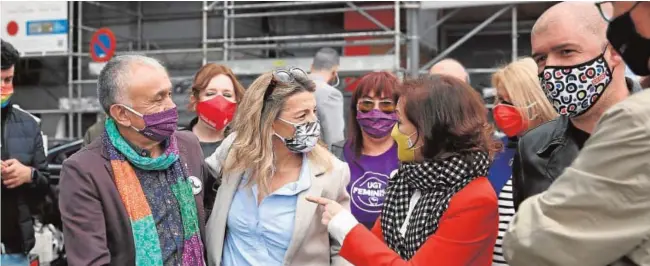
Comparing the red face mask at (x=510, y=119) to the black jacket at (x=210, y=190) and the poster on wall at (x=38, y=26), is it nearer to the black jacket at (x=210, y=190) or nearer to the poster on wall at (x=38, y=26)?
the black jacket at (x=210, y=190)

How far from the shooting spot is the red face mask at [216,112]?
3648 mm

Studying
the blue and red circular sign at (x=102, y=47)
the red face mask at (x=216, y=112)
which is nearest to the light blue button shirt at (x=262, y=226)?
the red face mask at (x=216, y=112)

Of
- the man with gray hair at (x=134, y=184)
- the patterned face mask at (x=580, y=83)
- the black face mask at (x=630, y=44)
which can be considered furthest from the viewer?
the man with gray hair at (x=134, y=184)

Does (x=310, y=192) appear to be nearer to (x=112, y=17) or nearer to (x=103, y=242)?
(x=103, y=242)

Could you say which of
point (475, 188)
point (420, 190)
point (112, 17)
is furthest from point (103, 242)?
Result: point (112, 17)

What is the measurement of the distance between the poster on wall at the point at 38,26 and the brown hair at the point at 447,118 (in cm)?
894

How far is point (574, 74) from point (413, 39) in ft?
19.6

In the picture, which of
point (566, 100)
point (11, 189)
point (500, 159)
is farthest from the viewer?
point (11, 189)

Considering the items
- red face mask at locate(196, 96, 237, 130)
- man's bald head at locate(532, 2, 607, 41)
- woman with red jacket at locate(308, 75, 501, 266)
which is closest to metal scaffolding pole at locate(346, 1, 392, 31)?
red face mask at locate(196, 96, 237, 130)

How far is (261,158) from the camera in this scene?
256 centimetres

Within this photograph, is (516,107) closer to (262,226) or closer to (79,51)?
(262,226)

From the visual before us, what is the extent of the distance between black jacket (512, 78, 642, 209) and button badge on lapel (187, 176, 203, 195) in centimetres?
112

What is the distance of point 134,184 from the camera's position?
2309 mm

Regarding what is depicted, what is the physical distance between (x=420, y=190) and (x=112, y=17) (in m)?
9.95
